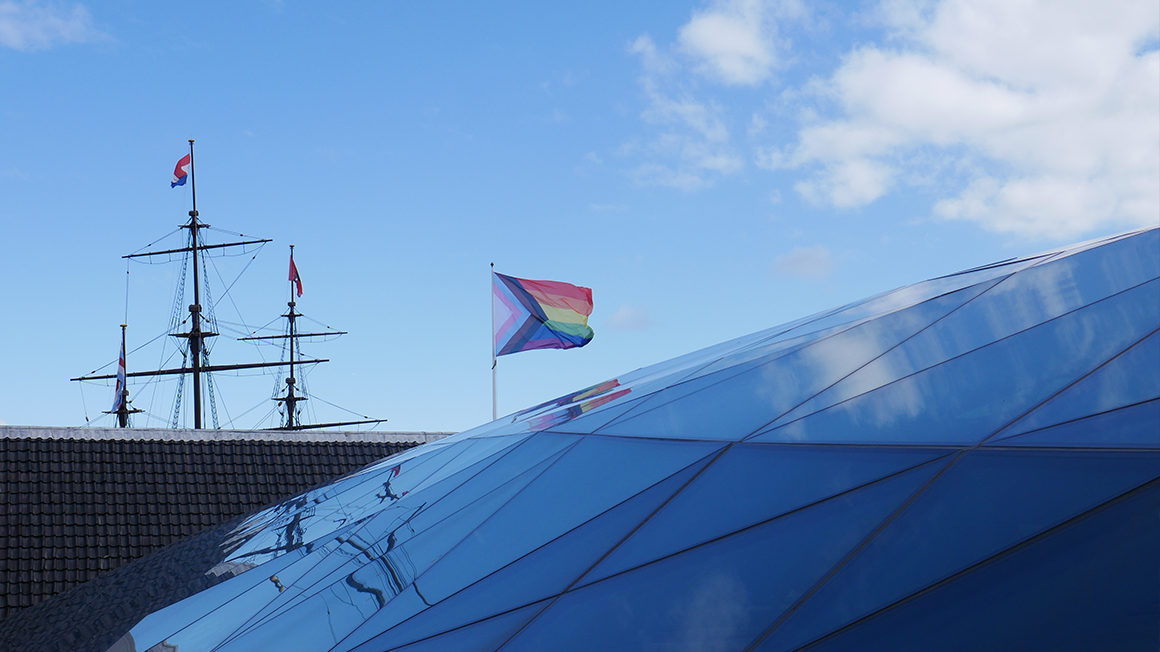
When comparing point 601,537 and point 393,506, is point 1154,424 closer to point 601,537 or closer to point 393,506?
point 601,537

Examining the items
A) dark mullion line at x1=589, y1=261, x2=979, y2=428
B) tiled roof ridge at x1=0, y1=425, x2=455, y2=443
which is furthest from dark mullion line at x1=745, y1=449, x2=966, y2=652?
tiled roof ridge at x1=0, y1=425, x2=455, y2=443

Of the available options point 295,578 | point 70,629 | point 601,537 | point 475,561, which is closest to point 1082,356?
point 601,537

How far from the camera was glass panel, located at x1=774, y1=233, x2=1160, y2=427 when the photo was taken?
4281mm

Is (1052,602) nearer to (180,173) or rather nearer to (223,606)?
(223,606)

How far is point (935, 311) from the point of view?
17.4 feet

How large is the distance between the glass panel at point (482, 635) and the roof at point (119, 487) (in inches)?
432

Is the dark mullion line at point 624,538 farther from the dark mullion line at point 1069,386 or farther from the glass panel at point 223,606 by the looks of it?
the glass panel at point 223,606

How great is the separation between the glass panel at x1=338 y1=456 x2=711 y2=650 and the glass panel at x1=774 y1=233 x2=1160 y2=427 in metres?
0.86

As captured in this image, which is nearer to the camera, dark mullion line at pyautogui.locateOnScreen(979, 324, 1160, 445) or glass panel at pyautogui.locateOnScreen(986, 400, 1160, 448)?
glass panel at pyautogui.locateOnScreen(986, 400, 1160, 448)

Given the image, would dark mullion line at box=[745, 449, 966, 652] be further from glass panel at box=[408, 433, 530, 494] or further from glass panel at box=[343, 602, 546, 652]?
glass panel at box=[408, 433, 530, 494]

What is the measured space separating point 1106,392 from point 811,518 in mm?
1273

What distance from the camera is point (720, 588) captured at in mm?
2896

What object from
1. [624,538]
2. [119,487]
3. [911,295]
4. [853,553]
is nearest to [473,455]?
[624,538]

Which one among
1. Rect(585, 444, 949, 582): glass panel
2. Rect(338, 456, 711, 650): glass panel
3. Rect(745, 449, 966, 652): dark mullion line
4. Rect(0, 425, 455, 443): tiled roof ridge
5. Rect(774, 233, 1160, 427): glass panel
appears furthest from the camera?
Rect(0, 425, 455, 443): tiled roof ridge
